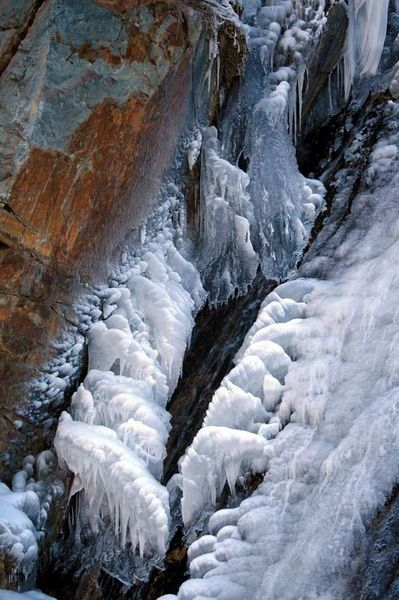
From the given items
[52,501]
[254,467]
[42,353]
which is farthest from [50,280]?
[254,467]

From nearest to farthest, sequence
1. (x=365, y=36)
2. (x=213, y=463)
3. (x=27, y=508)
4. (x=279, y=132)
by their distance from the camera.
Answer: (x=213, y=463)
(x=27, y=508)
(x=279, y=132)
(x=365, y=36)

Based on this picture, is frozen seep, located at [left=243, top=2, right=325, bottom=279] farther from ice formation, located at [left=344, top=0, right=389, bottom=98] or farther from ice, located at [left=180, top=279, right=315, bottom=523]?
ice, located at [left=180, top=279, right=315, bottom=523]

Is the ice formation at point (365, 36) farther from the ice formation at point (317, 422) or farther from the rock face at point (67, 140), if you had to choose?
the rock face at point (67, 140)

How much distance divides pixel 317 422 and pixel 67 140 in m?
2.24

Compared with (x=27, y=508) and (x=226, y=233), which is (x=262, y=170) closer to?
(x=226, y=233)

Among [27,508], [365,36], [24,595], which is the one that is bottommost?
[24,595]

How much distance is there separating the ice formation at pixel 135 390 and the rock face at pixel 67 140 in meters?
0.27

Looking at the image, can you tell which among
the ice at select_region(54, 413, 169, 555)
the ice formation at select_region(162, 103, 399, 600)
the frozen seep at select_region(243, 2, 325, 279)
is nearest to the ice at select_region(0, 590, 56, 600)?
the ice at select_region(54, 413, 169, 555)

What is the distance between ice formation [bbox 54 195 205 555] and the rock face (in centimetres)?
27

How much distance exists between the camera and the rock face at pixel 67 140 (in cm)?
491

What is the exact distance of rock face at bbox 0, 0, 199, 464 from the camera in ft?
16.1

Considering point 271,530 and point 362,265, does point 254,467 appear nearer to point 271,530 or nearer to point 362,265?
point 271,530

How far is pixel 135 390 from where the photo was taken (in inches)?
199

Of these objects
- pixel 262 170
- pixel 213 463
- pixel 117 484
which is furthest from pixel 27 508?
pixel 262 170
